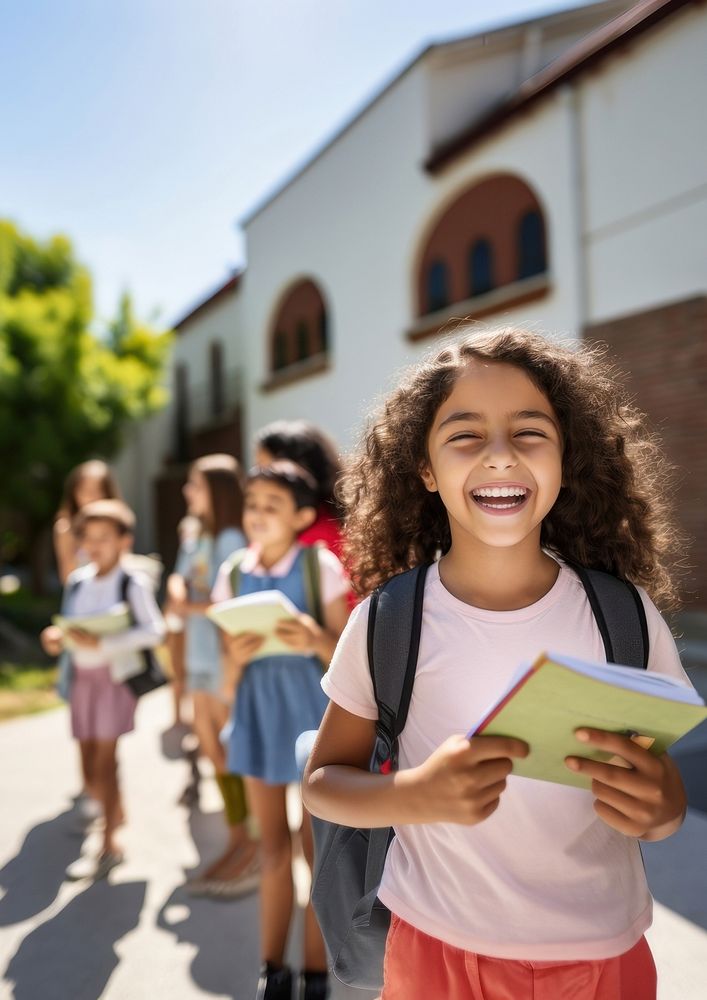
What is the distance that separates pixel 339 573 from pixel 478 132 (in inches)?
253

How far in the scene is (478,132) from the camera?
23.2 ft

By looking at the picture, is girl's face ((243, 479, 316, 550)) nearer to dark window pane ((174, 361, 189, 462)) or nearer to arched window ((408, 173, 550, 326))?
arched window ((408, 173, 550, 326))

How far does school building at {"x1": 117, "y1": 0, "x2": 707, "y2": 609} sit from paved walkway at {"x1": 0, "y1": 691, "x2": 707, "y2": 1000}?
1.91 m

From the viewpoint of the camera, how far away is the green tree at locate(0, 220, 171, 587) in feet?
34.3

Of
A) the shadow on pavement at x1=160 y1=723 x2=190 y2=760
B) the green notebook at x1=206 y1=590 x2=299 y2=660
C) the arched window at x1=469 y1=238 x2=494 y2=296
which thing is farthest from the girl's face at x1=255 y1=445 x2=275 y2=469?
the arched window at x1=469 y1=238 x2=494 y2=296

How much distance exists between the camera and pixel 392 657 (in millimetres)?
1067

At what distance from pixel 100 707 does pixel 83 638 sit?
292mm

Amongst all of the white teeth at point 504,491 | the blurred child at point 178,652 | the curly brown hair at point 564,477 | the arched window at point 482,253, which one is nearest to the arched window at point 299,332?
the arched window at point 482,253

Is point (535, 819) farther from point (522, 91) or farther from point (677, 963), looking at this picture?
point (522, 91)

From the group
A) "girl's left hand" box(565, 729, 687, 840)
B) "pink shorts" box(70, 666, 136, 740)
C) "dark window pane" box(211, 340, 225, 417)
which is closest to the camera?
"girl's left hand" box(565, 729, 687, 840)

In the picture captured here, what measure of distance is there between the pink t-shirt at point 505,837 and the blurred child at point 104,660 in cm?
194

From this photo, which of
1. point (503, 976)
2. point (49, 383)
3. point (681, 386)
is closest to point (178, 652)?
point (503, 976)

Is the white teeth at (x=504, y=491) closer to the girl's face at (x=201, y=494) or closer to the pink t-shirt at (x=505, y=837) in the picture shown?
the pink t-shirt at (x=505, y=837)

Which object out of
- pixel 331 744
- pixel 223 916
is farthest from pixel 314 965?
pixel 331 744
